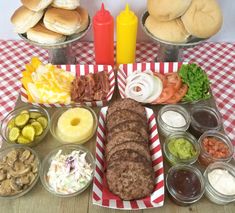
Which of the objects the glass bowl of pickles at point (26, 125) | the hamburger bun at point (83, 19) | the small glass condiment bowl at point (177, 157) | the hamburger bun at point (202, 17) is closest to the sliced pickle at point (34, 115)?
the glass bowl of pickles at point (26, 125)

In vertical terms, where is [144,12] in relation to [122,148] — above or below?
above

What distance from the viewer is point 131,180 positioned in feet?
2.96

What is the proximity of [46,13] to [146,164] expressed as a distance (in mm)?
822

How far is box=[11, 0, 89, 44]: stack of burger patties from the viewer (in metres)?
1.24

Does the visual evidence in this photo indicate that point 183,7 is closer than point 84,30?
Yes

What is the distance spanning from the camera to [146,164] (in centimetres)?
93

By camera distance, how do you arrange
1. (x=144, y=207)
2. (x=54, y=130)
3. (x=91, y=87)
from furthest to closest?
(x=91, y=87) < (x=54, y=130) < (x=144, y=207)

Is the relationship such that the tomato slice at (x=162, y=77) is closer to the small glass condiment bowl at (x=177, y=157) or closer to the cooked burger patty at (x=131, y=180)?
the small glass condiment bowl at (x=177, y=157)

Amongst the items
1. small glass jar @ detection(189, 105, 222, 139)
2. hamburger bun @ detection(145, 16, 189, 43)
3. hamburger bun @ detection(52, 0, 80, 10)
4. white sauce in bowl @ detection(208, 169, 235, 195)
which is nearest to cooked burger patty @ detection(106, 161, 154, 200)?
white sauce in bowl @ detection(208, 169, 235, 195)

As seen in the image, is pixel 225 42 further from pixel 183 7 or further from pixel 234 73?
pixel 183 7

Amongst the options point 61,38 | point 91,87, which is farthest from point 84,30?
point 91,87

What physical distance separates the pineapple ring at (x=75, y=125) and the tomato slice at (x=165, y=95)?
1.03 feet

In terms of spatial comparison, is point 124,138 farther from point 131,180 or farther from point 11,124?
point 11,124

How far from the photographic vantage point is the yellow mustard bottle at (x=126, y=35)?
1.29 m
